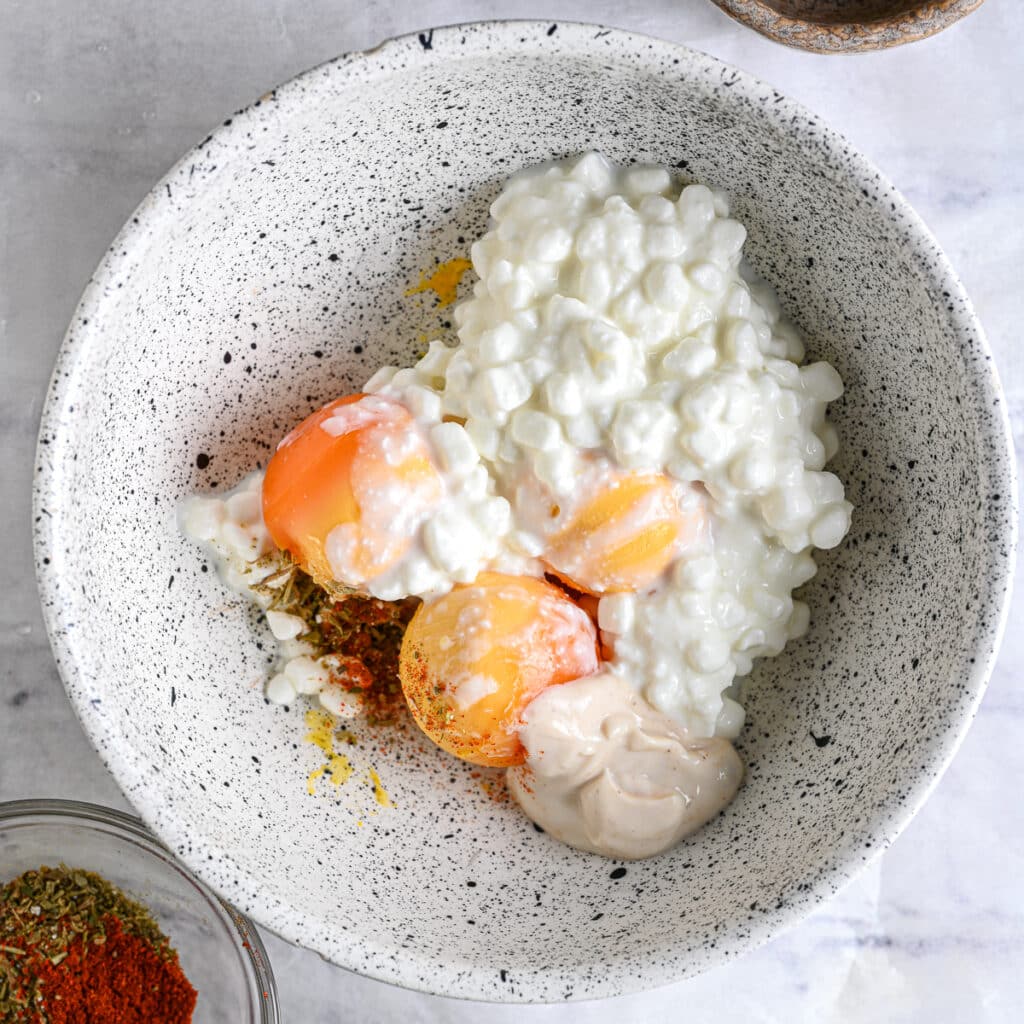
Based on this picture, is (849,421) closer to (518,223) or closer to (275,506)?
(518,223)

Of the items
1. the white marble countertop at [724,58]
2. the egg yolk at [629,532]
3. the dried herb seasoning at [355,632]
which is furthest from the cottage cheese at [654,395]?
the white marble countertop at [724,58]

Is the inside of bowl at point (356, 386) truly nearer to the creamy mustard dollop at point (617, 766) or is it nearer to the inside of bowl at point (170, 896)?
the creamy mustard dollop at point (617, 766)

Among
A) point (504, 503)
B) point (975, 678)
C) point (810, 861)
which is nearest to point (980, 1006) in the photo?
point (810, 861)

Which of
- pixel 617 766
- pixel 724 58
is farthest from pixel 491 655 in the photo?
pixel 724 58

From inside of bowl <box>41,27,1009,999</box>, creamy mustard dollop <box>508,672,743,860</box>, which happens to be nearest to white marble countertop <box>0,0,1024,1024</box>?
inside of bowl <box>41,27,1009,999</box>

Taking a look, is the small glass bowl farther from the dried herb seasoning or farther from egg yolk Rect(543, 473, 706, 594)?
egg yolk Rect(543, 473, 706, 594)

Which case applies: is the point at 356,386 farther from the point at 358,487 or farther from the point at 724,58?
the point at 724,58
